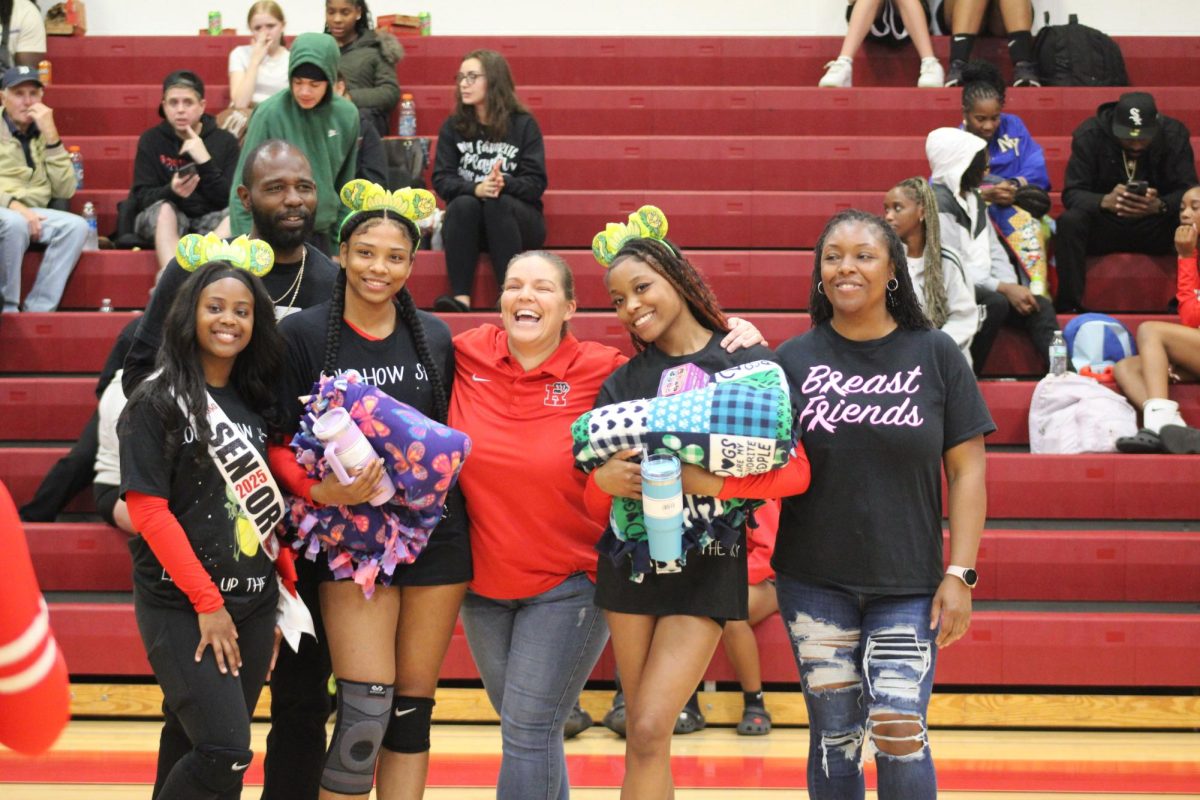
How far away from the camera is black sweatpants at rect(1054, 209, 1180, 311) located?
6234 millimetres

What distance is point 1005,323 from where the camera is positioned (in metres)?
6.07

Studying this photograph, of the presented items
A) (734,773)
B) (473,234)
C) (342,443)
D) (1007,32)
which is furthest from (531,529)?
(1007,32)

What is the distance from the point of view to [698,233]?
262 inches

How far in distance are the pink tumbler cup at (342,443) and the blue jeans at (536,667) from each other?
48 centimetres

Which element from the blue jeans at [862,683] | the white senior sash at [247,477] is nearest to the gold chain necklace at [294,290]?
the white senior sash at [247,477]

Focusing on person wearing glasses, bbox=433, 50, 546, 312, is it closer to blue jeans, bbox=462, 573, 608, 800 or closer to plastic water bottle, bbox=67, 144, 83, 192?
plastic water bottle, bbox=67, 144, 83, 192

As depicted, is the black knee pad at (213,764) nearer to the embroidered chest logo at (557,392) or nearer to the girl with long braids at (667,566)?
→ the girl with long braids at (667,566)

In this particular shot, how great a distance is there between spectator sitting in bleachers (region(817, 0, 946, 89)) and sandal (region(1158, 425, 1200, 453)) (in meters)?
2.86

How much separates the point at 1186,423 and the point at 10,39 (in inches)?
257

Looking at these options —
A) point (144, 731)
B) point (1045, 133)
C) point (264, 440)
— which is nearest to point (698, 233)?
point (1045, 133)

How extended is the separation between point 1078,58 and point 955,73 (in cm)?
71

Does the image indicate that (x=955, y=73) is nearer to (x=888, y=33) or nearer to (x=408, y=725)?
(x=888, y=33)

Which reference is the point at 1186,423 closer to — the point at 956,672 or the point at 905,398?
the point at 956,672

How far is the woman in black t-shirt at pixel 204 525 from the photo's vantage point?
2.82 meters
